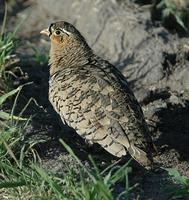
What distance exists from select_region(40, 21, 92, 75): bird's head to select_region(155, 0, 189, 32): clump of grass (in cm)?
204

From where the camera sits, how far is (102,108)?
509 cm

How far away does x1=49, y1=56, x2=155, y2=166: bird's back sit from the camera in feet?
16.2

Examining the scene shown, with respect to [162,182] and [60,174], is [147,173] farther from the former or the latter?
[60,174]

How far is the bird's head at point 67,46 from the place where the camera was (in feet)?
19.2

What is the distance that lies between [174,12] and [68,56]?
222 cm

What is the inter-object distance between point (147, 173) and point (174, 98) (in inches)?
57.0

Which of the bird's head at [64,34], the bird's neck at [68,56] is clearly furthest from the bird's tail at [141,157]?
the bird's head at [64,34]

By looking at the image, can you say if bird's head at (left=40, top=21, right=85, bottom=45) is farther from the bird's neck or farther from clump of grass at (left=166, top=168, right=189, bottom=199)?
clump of grass at (left=166, top=168, right=189, bottom=199)

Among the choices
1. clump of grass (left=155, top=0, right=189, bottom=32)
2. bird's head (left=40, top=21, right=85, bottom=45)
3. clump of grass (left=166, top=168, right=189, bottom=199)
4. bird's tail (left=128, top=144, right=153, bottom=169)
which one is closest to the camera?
clump of grass (left=166, top=168, right=189, bottom=199)

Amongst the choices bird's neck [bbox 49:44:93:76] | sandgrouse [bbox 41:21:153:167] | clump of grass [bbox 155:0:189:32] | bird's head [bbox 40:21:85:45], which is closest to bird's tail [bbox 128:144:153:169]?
sandgrouse [bbox 41:21:153:167]

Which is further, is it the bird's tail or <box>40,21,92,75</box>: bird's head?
<box>40,21,92,75</box>: bird's head

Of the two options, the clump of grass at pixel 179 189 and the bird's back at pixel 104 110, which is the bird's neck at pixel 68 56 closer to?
the bird's back at pixel 104 110

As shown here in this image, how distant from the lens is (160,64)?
7.00 meters

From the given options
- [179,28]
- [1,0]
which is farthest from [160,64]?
[1,0]
